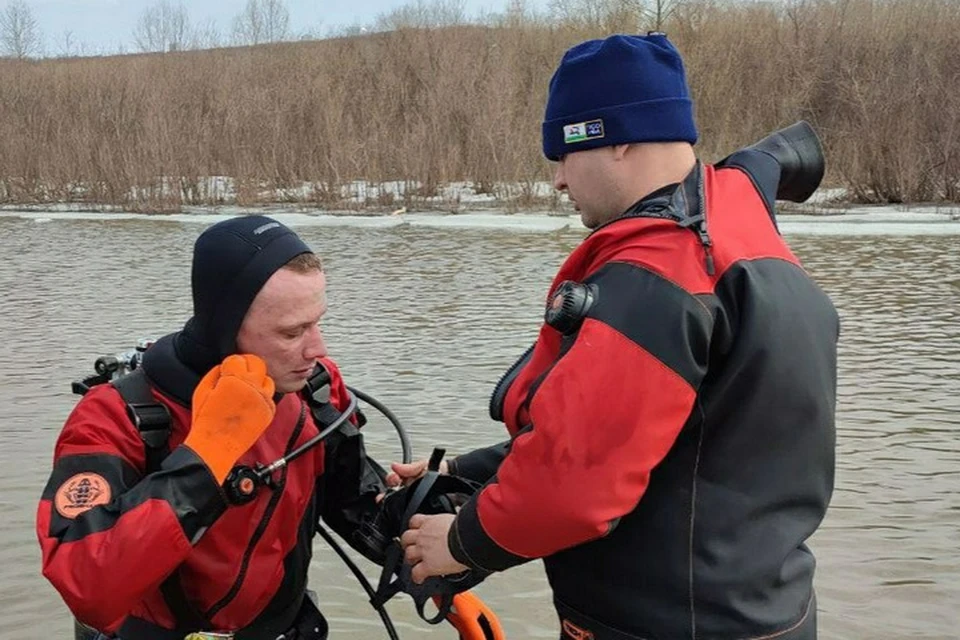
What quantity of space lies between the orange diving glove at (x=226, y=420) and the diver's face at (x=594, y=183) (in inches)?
27.7

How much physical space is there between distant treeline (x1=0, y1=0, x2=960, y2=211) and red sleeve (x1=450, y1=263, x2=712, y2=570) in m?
19.1

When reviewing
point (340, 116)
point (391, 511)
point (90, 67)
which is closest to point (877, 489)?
point (391, 511)

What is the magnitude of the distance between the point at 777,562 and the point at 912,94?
65.7 feet

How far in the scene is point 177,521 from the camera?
1.85m

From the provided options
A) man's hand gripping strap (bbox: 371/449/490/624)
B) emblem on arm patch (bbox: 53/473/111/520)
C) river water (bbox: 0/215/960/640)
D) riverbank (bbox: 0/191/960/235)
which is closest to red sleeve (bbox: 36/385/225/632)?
emblem on arm patch (bbox: 53/473/111/520)

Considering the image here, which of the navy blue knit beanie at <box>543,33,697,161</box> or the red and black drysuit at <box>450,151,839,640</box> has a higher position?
the navy blue knit beanie at <box>543,33,697,161</box>

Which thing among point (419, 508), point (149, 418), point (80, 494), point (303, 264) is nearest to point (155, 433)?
point (149, 418)

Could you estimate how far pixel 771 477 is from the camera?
1710mm

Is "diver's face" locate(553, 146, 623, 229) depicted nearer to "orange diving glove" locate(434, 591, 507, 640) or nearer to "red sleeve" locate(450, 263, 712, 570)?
"red sleeve" locate(450, 263, 712, 570)

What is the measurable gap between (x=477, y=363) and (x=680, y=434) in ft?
20.0

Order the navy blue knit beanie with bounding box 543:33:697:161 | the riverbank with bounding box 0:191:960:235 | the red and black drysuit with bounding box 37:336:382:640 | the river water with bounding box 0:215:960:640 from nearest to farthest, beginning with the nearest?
1. the navy blue knit beanie with bounding box 543:33:697:161
2. the red and black drysuit with bounding box 37:336:382:640
3. the river water with bounding box 0:215:960:640
4. the riverbank with bounding box 0:191:960:235

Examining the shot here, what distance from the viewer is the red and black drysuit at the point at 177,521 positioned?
1.84 m

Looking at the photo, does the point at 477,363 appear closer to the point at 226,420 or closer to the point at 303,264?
the point at 303,264

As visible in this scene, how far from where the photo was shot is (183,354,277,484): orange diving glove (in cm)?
191
